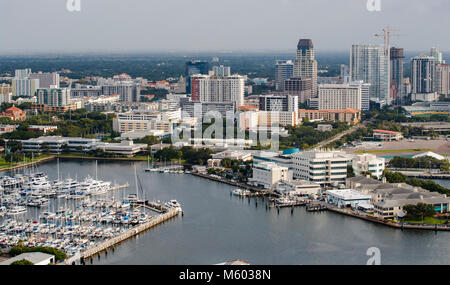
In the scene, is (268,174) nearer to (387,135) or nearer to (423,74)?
(387,135)

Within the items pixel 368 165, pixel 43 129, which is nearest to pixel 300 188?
pixel 368 165

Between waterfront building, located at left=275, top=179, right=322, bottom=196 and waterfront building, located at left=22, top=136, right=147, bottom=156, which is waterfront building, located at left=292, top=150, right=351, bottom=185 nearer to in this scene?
waterfront building, located at left=275, top=179, right=322, bottom=196

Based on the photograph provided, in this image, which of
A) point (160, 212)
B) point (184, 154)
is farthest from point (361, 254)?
point (184, 154)

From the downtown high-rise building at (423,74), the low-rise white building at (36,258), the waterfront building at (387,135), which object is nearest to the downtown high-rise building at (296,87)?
the downtown high-rise building at (423,74)

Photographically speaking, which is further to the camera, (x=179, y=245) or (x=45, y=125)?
(x=45, y=125)

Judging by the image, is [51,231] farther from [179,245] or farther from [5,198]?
[5,198]
